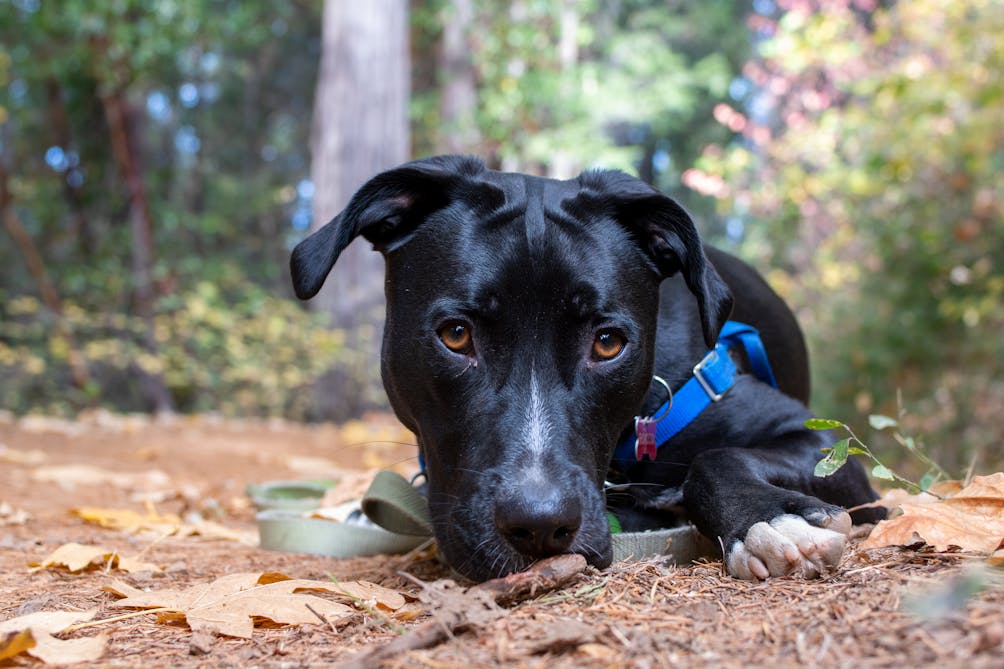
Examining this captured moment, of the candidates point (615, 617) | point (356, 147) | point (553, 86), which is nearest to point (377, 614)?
point (615, 617)

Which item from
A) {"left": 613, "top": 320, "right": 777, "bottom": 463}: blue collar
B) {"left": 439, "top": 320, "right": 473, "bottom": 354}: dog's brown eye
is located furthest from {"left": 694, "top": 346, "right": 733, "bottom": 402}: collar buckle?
{"left": 439, "top": 320, "right": 473, "bottom": 354}: dog's brown eye

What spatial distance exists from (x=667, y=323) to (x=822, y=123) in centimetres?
840

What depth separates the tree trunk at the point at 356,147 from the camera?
10.3 metres

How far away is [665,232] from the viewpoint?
9.94 ft

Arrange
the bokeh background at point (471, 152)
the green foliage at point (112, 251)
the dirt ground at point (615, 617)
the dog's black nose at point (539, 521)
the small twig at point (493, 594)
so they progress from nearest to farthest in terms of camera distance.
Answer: the dirt ground at point (615, 617)
the small twig at point (493, 594)
the dog's black nose at point (539, 521)
the bokeh background at point (471, 152)
the green foliage at point (112, 251)

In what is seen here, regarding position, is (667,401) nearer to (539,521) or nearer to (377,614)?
(539,521)

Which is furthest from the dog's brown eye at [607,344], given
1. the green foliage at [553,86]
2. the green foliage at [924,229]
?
the green foliage at [553,86]

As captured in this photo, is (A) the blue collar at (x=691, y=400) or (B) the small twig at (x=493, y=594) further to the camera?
(A) the blue collar at (x=691, y=400)

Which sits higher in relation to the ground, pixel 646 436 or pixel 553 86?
pixel 553 86

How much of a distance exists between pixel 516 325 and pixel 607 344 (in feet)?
1.00

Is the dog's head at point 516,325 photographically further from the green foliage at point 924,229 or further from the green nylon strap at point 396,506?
the green foliage at point 924,229

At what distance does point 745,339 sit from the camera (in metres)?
3.47

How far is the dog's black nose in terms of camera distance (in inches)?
88.2

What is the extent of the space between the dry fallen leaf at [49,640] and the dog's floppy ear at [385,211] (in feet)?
3.88
